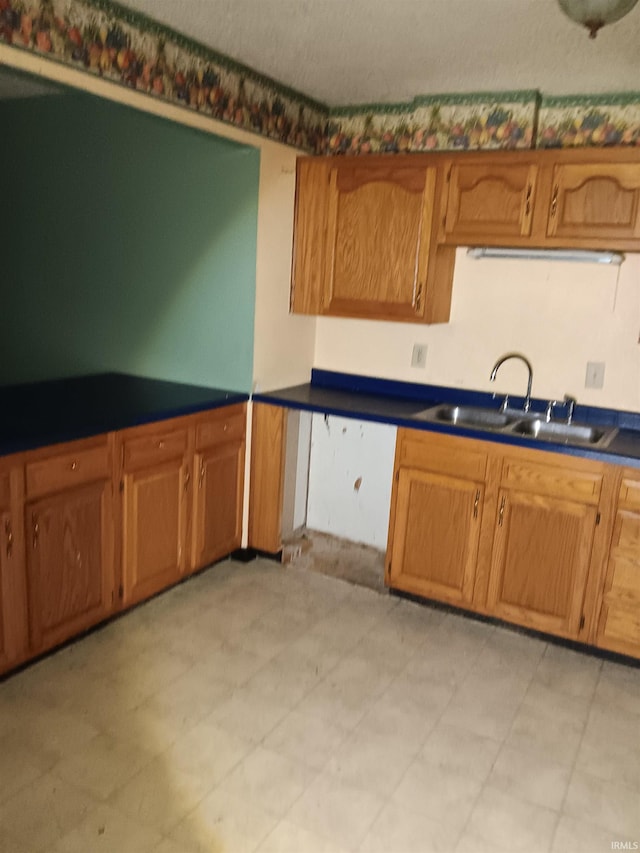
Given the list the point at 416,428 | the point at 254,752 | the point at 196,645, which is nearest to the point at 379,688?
the point at 254,752

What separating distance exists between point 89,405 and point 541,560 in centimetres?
197

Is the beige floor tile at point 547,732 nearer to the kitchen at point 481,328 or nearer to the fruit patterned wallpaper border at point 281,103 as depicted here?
the kitchen at point 481,328

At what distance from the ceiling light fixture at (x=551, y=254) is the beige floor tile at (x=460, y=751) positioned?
6.28 ft

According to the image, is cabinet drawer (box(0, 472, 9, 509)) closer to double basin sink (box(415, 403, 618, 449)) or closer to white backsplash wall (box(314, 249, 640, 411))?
double basin sink (box(415, 403, 618, 449))

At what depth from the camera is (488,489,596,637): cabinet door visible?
8.86ft

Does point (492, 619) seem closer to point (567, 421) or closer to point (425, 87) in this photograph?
point (567, 421)

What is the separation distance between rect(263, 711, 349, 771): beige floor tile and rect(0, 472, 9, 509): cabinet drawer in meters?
1.14

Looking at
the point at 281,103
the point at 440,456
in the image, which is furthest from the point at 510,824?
the point at 281,103

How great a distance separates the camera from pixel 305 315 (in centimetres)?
358

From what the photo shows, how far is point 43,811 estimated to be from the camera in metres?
1.85

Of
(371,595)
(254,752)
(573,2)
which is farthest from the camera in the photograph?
(371,595)

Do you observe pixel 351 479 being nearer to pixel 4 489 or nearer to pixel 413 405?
pixel 413 405

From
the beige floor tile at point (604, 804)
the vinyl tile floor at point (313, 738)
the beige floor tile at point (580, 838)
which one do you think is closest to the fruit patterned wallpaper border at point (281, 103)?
the vinyl tile floor at point (313, 738)

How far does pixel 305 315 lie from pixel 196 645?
1753mm
